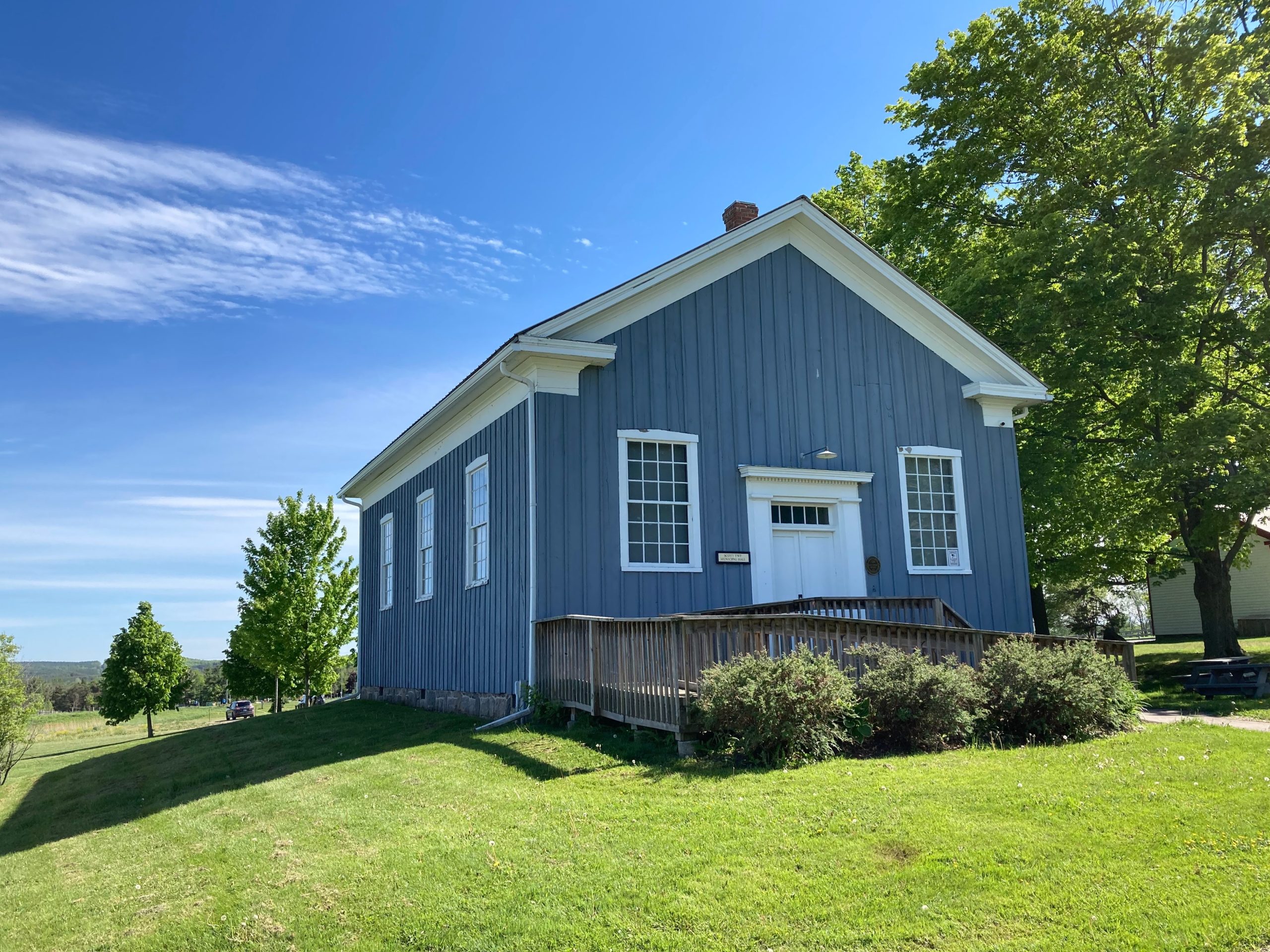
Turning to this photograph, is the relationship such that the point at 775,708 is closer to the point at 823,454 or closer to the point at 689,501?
the point at 689,501

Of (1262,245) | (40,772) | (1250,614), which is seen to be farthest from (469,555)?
(1250,614)

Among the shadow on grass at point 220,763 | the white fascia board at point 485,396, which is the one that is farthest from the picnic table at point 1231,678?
the shadow on grass at point 220,763

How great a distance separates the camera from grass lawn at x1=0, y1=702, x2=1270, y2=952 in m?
5.00

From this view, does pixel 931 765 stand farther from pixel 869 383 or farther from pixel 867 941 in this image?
pixel 869 383

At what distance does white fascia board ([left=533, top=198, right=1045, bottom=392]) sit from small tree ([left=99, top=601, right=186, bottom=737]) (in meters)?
30.7

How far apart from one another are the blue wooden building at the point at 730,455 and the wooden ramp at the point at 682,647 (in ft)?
3.41

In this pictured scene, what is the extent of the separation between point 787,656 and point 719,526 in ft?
15.6

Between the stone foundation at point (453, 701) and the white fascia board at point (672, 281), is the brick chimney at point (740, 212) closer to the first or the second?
the white fascia board at point (672, 281)

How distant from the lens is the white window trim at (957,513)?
14805mm

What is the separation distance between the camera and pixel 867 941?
4.77m

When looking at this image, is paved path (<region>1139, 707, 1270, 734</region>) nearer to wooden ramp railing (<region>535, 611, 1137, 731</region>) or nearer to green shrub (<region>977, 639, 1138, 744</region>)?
wooden ramp railing (<region>535, 611, 1137, 731</region>)

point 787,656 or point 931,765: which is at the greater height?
point 787,656

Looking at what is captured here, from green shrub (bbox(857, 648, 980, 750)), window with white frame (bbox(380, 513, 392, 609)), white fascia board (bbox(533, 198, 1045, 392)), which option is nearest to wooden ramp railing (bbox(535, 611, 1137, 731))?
green shrub (bbox(857, 648, 980, 750))

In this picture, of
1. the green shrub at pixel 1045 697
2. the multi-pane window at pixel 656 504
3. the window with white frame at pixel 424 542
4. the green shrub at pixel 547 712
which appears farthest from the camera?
the window with white frame at pixel 424 542
